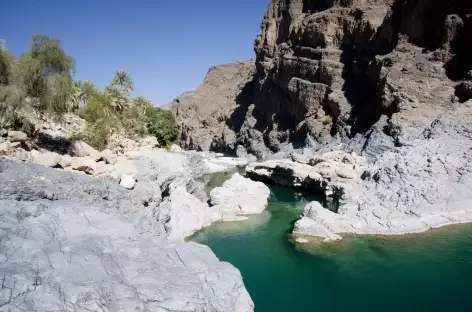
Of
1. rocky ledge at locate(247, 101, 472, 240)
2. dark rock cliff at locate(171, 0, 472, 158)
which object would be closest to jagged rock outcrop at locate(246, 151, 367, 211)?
rocky ledge at locate(247, 101, 472, 240)

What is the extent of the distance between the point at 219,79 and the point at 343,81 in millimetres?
51464

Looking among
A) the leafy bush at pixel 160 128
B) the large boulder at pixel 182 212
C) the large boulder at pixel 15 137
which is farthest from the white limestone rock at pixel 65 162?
the leafy bush at pixel 160 128

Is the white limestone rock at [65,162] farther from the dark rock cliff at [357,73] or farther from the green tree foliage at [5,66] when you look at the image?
the dark rock cliff at [357,73]

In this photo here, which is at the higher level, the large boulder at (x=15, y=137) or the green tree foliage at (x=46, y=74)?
the green tree foliage at (x=46, y=74)

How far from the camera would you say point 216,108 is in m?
77.7

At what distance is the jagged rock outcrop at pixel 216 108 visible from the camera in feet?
232

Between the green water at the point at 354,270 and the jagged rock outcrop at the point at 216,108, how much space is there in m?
48.0

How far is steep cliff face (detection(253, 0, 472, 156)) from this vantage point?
99.5 feet

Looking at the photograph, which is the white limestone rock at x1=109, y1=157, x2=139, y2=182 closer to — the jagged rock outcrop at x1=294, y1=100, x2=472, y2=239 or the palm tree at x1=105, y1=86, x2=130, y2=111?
the jagged rock outcrop at x1=294, y1=100, x2=472, y2=239

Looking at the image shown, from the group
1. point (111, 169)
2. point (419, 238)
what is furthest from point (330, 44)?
point (111, 169)

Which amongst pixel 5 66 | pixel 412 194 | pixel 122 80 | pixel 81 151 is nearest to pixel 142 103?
pixel 122 80

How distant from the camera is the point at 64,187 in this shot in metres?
11.6

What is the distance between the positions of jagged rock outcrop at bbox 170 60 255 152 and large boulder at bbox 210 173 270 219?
40547 millimetres

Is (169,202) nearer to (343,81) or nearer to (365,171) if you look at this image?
(365,171)
